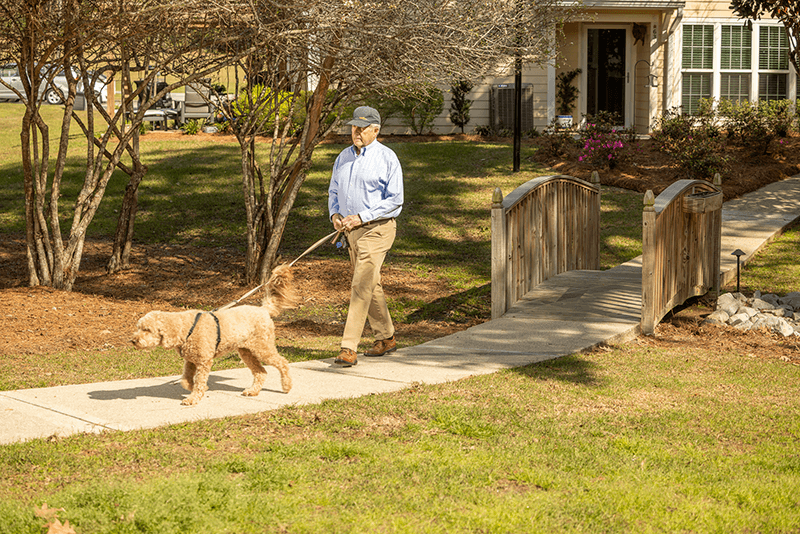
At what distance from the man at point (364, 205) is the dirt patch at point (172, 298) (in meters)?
2.38

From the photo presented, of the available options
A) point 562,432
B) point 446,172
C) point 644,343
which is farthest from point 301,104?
point 562,432

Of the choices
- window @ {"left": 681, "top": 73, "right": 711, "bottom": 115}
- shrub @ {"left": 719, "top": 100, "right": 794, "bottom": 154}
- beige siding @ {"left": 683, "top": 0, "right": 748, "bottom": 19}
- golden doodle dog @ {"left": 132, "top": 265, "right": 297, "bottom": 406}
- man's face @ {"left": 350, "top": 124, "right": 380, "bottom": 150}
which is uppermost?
beige siding @ {"left": 683, "top": 0, "right": 748, "bottom": 19}

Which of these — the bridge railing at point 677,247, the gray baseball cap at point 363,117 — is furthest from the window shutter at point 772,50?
the gray baseball cap at point 363,117

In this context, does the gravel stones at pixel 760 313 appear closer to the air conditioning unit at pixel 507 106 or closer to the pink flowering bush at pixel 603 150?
the pink flowering bush at pixel 603 150

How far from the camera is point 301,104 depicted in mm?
19609

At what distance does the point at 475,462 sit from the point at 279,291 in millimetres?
2040

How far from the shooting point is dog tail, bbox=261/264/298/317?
581 cm

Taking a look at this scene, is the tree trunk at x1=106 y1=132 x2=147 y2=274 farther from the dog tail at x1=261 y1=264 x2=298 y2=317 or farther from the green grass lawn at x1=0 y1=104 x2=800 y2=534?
the dog tail at x1=261 y1=264 x2=298 y2=317

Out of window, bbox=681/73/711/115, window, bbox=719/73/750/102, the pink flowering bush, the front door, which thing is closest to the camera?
the pink flowering bush

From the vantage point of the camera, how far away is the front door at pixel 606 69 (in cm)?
2375

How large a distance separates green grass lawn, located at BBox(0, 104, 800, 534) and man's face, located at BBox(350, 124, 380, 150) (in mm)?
2011

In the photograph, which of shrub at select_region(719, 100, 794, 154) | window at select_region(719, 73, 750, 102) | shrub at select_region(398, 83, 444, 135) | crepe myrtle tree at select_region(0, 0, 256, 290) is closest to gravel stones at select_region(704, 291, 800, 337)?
crepe myrtle tree at select_region(0, 0, 256, 290)

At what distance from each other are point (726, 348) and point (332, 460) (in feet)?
16.8

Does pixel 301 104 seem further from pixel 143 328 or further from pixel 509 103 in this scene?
pixel 143 328
